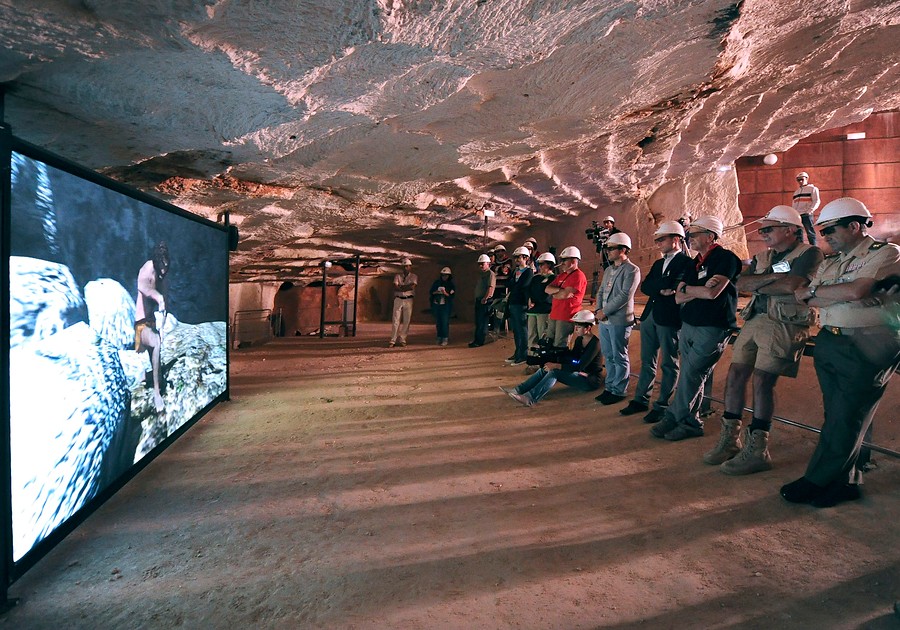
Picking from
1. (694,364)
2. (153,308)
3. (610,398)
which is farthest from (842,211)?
(153,308)

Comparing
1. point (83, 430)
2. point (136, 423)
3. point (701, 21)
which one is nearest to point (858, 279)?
point (701, 21)

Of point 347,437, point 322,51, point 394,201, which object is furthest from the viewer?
point 394,201

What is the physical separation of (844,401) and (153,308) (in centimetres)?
383

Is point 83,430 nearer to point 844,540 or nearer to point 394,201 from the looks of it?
point 844,540

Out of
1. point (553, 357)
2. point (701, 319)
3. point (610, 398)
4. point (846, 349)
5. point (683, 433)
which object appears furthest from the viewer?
point (553, 357)

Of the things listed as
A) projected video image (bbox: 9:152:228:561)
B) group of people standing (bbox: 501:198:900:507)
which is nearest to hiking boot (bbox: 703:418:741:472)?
group of people standing (bbox: 501:198:900:507)

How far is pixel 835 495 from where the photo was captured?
96.0 inches

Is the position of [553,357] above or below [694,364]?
below

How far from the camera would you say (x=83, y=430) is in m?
2.24

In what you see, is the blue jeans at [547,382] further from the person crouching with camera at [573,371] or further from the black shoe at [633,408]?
the black shoe at [633,408]

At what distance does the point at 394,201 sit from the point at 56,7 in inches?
204

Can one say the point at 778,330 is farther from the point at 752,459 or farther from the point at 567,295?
the point at 567,295

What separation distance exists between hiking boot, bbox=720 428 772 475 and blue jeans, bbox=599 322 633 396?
1728 mm

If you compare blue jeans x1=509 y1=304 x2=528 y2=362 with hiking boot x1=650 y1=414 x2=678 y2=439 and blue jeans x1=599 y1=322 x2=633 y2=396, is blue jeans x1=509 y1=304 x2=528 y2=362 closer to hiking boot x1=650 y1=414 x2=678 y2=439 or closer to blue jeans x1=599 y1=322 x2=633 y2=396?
blue jeans x1=599 y1=322 x2=633 y2=396
